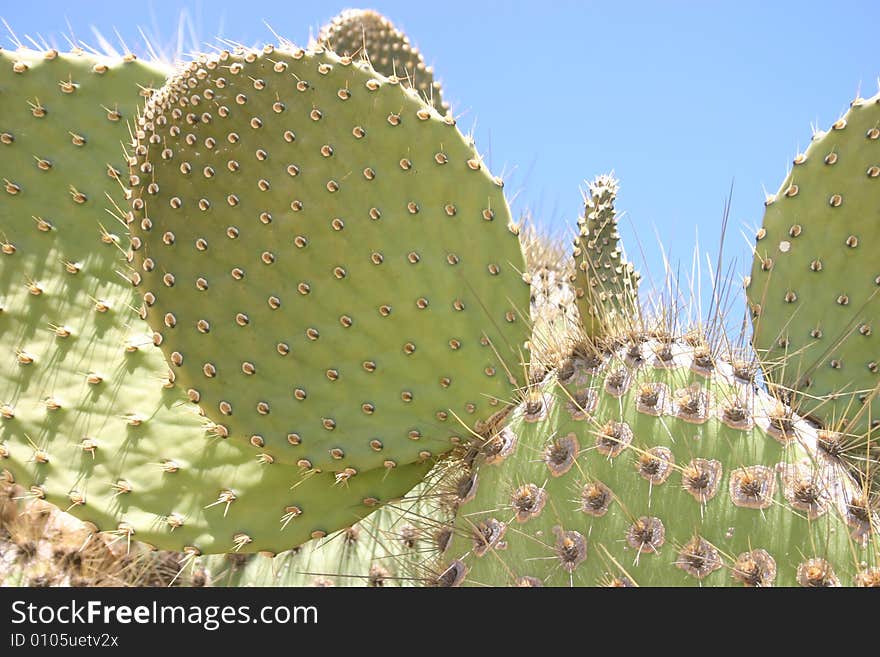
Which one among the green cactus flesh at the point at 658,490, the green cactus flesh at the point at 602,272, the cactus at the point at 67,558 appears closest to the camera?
the green cactus flesh at the point at 658,490

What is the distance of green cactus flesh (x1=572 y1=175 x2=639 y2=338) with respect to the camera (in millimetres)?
1550

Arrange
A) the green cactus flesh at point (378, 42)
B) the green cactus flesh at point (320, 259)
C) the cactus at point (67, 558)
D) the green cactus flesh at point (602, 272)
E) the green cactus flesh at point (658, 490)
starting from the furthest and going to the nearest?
the green cactus flesh at point (378, 42) → the cactus at point (67, 558) → the green cactus flesh at point (602, 272) → the green cactus flesh at point (320, 259) → the green cactus flesh at point (658, 490)

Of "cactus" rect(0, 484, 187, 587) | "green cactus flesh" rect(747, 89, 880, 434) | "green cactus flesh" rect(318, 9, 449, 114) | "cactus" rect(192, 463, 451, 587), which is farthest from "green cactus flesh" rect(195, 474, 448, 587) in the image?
"green cactus flesh" rect(318, 9, 449, 114)

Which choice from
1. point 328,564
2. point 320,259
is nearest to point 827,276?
point 320,259

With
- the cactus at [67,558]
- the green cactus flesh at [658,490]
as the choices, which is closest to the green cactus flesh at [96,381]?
the green cactus flesh at [658,490]

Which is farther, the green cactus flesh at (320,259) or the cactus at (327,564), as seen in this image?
the cactus at (327,564)

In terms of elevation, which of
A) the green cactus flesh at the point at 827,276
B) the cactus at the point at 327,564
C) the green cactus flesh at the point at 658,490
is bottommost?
the green cactus flesh at the point at 658,490

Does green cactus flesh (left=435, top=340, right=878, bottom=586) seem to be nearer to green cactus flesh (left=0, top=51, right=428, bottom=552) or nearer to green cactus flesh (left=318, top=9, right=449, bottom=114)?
green cactus flesh (left=0, top=51, right=428, bottom=552)

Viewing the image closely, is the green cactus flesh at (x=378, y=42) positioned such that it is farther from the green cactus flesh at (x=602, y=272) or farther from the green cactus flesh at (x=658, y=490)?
the green cactus flesh at (x=658, y=490)

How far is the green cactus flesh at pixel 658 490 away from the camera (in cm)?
123

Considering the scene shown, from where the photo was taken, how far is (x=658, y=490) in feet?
4.24

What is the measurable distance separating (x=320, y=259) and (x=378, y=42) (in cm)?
153

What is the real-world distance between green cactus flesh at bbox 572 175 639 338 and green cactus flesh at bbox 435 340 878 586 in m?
0.09

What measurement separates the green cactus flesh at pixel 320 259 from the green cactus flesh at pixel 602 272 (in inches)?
6.9
